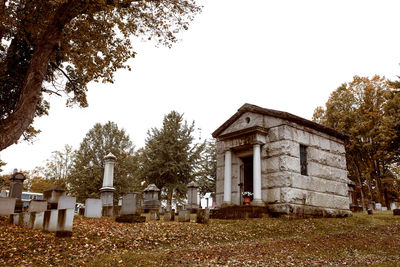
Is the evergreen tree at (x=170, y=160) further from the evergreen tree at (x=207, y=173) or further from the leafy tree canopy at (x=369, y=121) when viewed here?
the leafy tree canopy at (x=369, y=121)

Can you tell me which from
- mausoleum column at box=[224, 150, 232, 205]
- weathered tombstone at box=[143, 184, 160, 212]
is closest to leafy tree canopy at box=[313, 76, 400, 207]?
mausoleum column at box=[224, 150, 232, 205]

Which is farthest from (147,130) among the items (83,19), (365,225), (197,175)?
(365,225)

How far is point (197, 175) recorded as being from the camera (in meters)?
32.5

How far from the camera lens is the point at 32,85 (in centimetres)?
850

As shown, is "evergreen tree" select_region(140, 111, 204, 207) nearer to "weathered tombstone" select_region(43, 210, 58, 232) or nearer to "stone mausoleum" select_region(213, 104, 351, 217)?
"stone mausoleum" select_region(213, 104, 351, 217)

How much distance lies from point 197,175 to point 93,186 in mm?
11374

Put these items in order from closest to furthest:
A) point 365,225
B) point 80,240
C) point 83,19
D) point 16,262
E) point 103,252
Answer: point 16,262, point 103,252, point 80,240, point 83,19, point 365,225

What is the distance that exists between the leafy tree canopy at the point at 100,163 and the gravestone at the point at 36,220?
22885mm

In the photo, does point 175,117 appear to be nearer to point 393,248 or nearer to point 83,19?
point 83,19

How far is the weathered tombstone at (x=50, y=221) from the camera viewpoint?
324 inches

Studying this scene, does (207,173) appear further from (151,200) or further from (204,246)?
(204,246)

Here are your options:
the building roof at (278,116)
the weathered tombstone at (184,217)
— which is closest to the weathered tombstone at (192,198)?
the building roof at (278,116)

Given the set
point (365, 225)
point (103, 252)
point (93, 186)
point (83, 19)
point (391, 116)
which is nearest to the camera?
point (103, 252)

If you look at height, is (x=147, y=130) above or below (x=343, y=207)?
above
